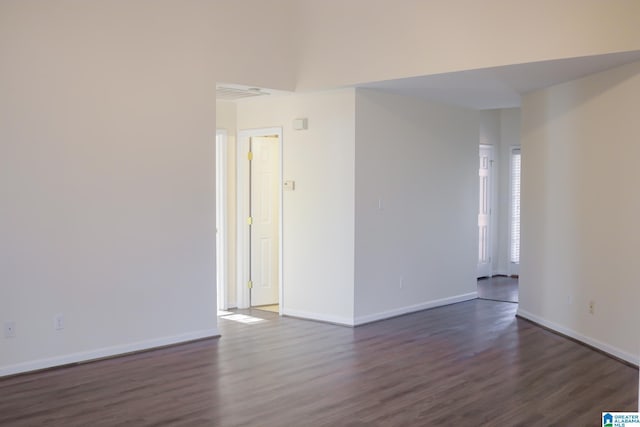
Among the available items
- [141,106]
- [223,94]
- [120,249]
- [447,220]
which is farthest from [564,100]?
[120,249]

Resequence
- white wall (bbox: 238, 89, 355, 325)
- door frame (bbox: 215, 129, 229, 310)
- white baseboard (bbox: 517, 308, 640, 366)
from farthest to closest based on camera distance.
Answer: door frame (bbox: 215, 129, 229, 310)
white wall (bbox: 238, 89, 355, 325)
white baseboard (bbox: 517, 308, 640, 366)

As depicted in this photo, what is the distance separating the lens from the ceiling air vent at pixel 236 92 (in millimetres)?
6477

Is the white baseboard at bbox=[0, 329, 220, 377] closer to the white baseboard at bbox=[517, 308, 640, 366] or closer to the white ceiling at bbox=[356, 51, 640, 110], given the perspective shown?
the white ceiling at bbox=[356, 51, 640, 110]

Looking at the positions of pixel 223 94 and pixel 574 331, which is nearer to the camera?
pixel 574 331

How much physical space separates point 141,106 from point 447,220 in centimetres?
391

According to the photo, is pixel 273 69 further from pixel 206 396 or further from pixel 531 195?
pixel 206 396

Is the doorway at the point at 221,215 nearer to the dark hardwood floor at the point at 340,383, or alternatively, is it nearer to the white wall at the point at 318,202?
the white wall at the point at 318,202

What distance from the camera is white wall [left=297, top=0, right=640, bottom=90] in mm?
4859

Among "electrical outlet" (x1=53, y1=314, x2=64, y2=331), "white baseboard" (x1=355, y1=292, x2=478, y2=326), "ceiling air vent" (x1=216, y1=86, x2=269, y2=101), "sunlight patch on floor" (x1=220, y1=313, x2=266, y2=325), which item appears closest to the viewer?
"electrical outlet" (x1=53, y1=314, x2=64, y2=331)

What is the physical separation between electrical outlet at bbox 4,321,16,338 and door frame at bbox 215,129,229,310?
2.79m

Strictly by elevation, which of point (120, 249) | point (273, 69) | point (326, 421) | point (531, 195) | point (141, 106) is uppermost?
point (273, 69)

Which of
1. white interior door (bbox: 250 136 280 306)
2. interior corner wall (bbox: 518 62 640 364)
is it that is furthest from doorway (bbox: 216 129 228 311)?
interior corner wall (bbox: 518 62 640 364)

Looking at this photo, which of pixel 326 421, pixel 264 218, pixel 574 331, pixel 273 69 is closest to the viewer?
pixel 326 421

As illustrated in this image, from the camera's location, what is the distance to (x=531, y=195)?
22.1 ft
